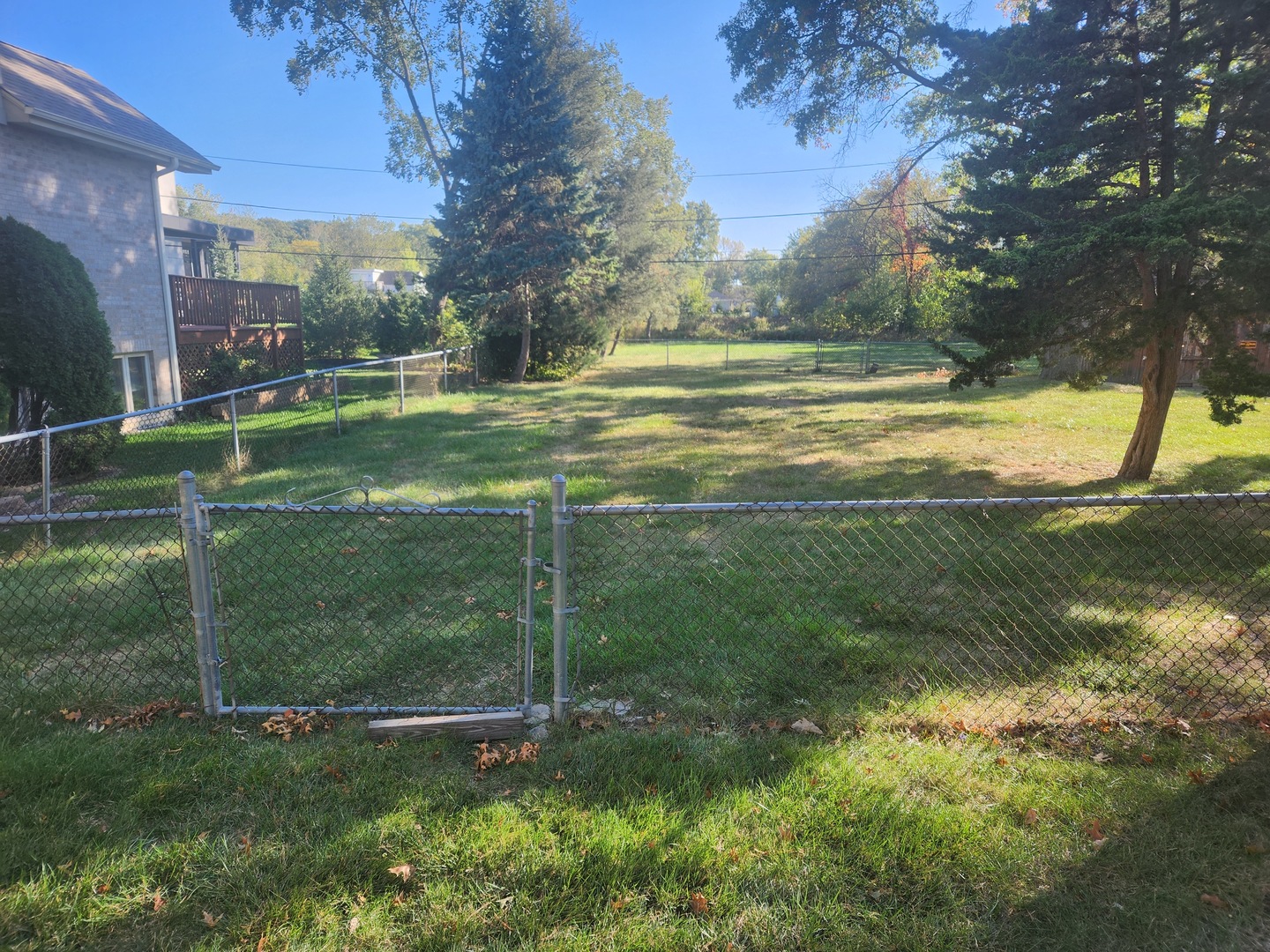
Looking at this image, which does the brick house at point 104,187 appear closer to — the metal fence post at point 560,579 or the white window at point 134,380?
the white window at point 134,380

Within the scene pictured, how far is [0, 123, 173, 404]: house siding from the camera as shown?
39.3 ft

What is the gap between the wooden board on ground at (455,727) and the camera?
3.47m

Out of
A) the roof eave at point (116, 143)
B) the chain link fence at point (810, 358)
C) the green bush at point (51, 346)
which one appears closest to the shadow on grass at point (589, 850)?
the green bush at point (51, 346)

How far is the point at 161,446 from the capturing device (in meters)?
11.3

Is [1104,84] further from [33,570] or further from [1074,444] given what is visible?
[33,570]

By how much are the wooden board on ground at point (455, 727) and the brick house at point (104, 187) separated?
13.1m

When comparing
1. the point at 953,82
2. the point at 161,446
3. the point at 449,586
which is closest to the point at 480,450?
the point at 161,446

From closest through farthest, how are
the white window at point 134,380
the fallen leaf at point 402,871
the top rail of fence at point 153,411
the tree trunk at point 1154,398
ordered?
the fallen leaf at point 402,871 → the top rail of fence at point 153,411 → the tree trunk at point 1154,398 → the white window at point 134,380

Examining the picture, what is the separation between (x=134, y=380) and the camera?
14.4 metres

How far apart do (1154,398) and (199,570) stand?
9.34m

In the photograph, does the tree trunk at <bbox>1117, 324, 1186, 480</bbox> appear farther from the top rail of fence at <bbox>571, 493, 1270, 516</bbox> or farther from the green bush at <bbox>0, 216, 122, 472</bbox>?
the green bush at <bbox>0, 216, 122, 472</bbox>

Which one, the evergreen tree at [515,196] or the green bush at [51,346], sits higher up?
the evergreen tree at [515,196]

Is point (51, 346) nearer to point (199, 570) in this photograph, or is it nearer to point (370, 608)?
point (370, 608)

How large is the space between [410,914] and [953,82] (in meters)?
10.6
